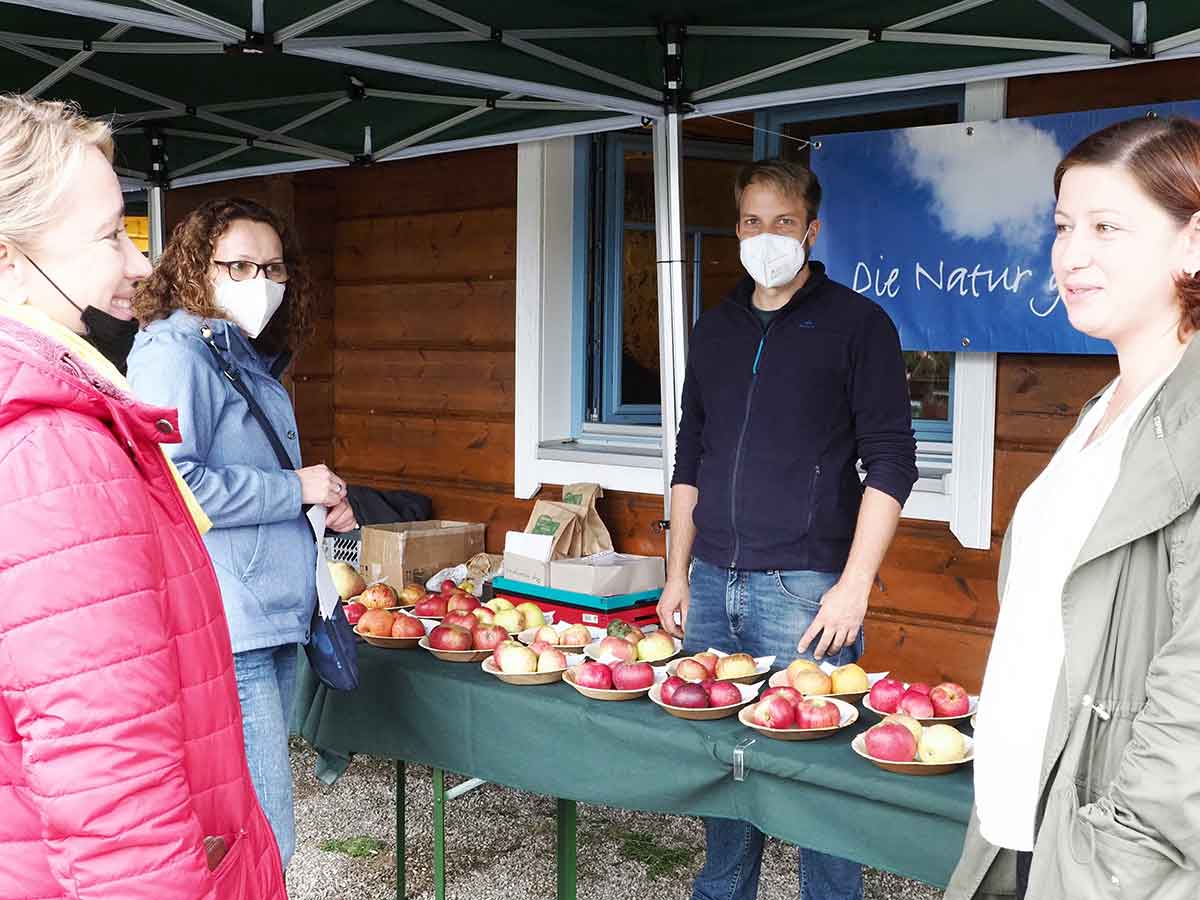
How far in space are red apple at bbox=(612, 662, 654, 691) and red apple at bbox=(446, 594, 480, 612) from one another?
0.73m

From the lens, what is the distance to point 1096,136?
147 cm

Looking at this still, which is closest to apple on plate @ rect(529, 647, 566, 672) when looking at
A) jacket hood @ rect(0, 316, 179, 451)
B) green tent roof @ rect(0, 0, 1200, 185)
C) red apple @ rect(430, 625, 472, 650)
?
red apple @ rect(430, 625, 472, 650)

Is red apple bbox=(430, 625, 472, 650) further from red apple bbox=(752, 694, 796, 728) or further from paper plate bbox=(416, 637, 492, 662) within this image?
red apple bbox=(752, 694, 796, 728)

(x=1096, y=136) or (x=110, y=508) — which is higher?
(x=1096, y=136)

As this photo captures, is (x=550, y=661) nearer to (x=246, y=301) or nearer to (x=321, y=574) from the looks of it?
(x=321, y=574)

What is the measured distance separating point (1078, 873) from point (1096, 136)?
86cm

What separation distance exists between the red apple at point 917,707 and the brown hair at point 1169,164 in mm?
1035

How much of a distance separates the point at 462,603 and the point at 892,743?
1409 millimetres

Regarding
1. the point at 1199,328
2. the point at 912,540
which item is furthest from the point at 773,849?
the point at 1199,328

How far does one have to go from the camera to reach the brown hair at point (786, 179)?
2750mm

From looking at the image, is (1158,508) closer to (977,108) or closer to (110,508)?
(110,508)

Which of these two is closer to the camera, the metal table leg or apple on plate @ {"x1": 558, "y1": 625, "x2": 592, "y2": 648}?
the metal table leg

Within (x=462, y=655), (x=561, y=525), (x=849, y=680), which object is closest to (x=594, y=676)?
(x=462, y=655)

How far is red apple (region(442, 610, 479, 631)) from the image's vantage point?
9.49ft
